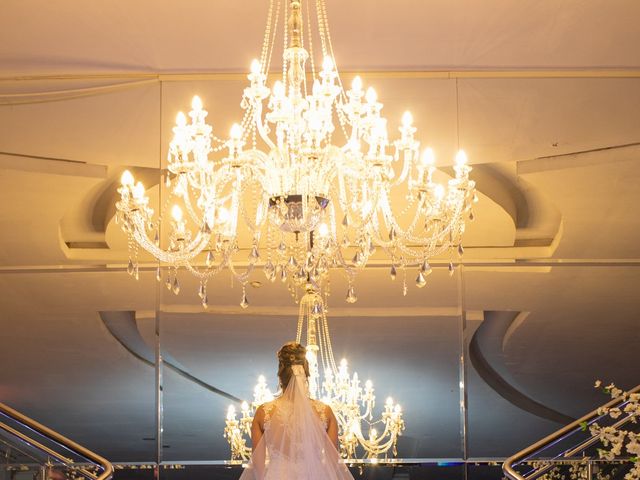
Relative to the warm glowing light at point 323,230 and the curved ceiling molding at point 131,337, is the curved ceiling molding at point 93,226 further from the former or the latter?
the warm glowing light at point 323,230

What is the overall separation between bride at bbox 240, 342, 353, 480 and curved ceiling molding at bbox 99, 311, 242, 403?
1983 mm

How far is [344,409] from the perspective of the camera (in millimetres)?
7758

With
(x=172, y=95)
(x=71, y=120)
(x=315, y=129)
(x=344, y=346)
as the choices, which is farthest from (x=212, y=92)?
(x=315, y=129)

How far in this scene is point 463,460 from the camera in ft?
25.5

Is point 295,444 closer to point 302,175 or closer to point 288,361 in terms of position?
point 288,361

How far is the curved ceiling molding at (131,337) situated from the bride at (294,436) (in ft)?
6.51

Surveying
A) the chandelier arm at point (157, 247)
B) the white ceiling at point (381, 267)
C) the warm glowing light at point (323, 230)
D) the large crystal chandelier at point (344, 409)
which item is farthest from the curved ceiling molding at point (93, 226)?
the warm glowing light at point (323, 230)

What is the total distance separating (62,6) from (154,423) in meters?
Result: 3.03

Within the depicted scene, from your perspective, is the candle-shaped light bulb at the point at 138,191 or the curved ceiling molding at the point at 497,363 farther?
the curved ceiling molding at the point at 497,363

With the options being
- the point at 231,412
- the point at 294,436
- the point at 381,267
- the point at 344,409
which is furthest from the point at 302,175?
the point at 231,412

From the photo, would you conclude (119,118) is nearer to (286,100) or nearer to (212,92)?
(212,92)

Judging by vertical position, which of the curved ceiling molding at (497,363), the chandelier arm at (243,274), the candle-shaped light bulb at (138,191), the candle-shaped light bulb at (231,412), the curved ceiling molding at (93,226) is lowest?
the candle-shaped light bulb at (231,412)

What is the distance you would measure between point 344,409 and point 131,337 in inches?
65.4

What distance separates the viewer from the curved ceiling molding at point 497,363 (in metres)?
7.90
